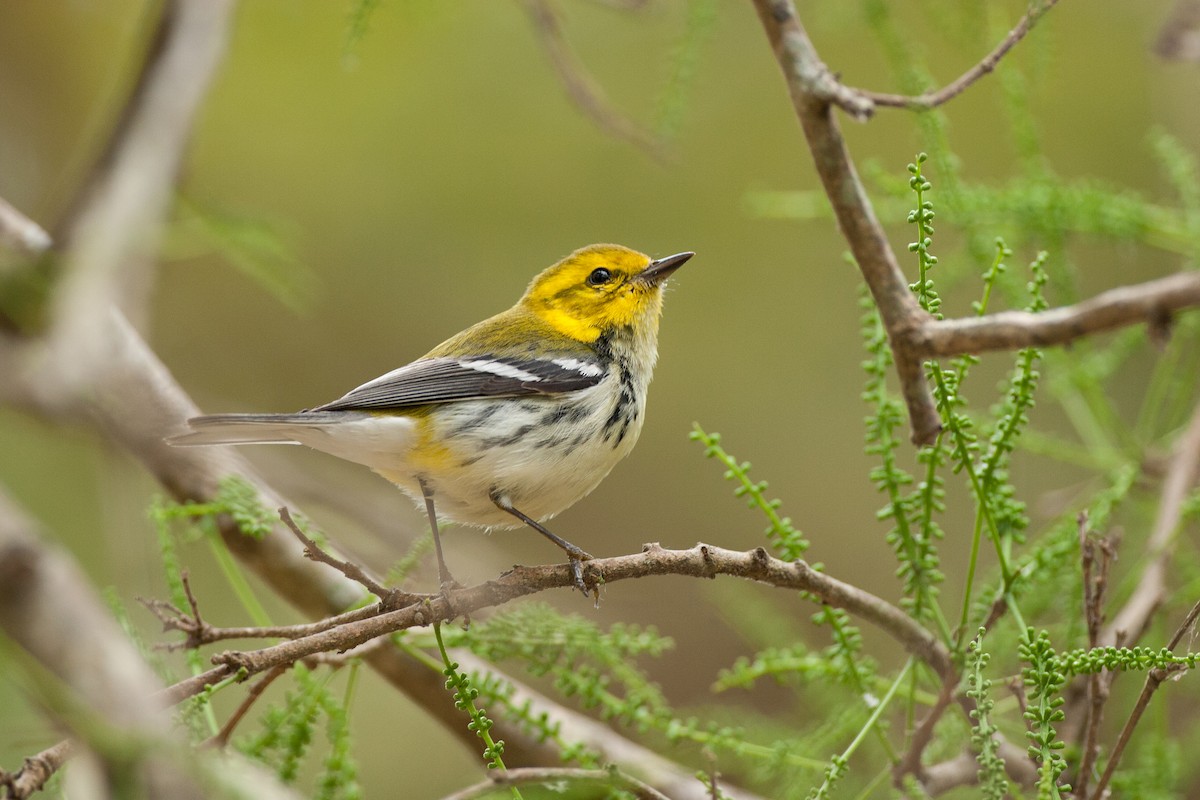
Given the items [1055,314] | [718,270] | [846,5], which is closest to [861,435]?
[718,270]

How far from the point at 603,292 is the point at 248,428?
3.72 ft

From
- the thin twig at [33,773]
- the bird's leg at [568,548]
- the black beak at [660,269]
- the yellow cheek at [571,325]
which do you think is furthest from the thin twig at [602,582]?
the black beak at [660,269]

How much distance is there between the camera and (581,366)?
269cm

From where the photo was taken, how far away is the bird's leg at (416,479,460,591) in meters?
1.85

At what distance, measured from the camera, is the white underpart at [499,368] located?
2.62 m

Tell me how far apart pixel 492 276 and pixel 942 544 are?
7.77 feet

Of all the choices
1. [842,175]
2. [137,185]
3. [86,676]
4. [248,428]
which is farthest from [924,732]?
[137,185]

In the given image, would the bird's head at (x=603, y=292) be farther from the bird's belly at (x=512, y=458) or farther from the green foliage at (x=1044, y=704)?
the green foliage at (x=1044, y=704)

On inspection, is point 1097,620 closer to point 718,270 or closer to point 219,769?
point 219,769

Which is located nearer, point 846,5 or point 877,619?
point 877,619

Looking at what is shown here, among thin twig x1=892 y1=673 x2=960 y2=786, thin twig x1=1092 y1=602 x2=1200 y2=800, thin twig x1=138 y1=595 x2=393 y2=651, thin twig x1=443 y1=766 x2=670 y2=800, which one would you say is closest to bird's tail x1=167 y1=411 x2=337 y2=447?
thin twig x1=138 y1=595 x2=393 y2=651

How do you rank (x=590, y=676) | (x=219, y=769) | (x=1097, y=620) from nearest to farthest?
1. (x=219, y=769)
2. (x=1097, y=620)
3. (x=590, y=676)

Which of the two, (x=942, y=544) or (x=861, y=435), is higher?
(x=861, y=435)

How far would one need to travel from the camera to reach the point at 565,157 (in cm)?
518
